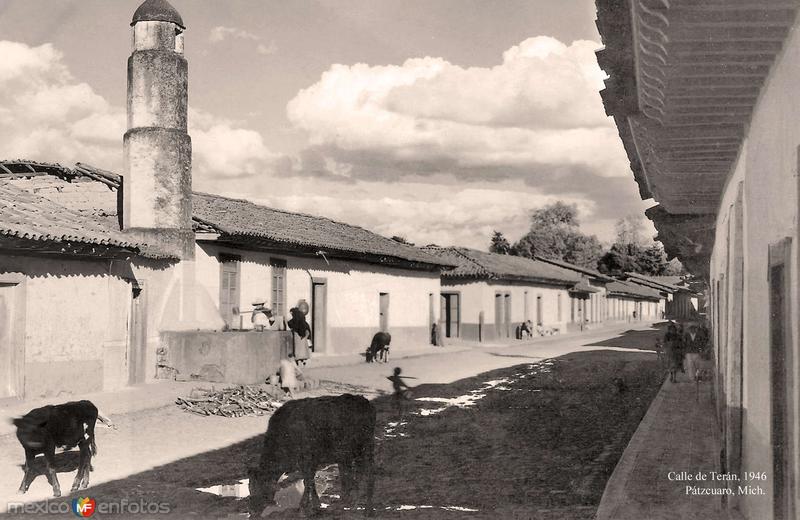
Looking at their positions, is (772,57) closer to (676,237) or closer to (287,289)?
(676,237)

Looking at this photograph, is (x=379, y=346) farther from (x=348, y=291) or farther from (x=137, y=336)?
(x=137, y=336)

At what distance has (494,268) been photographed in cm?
3344

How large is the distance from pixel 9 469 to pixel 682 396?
9.19 meters

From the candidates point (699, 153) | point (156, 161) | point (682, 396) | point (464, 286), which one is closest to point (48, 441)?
point (699, 153)

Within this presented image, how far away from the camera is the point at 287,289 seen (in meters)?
19.3

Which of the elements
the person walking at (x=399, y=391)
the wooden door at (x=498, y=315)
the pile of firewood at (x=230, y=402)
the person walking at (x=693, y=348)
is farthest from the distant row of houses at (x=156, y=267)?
the wooden door at (x=498, y=315)

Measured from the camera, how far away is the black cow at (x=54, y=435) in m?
6.30

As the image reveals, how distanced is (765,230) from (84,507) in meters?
4.97

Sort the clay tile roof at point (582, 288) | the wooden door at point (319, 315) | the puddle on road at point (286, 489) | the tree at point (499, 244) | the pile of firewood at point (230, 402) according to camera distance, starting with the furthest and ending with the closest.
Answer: the tree at point (499, 244), the clay tile roof at point (582, 288), the wooden door at point (319, 315), the pile of firewood at point (230, 402), the puddle on road at point (286, 489)

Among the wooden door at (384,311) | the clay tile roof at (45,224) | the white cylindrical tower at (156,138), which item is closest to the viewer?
the clay tile roof at (45,224)

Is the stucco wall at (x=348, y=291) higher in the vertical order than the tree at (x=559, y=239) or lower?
lower

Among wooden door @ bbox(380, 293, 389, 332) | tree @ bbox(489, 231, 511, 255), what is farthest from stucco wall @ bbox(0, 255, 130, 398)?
tree @ bbox(489, 231, 511, 255)

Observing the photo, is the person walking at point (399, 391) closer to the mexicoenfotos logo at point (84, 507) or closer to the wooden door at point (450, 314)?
the mexicoenfotos logo at point (84, 507)

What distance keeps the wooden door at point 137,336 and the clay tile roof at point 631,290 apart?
46268 millimetres
